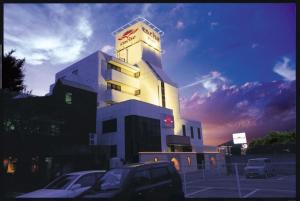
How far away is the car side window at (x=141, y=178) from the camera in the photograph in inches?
284

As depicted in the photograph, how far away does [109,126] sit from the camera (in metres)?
28.9

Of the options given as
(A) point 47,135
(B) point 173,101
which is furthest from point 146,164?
(B) point 173,101

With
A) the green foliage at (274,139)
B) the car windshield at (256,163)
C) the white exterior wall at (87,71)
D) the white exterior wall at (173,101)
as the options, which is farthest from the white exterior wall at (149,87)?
the green foliage at (274,139)

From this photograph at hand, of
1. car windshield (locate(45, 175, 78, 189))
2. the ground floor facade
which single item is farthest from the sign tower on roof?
car windshield (locate(45, 175, 78, 189))

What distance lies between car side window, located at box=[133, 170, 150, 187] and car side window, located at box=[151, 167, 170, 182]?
223 millimetres

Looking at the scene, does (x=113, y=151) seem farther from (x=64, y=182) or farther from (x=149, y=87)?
(x=64, y=182)

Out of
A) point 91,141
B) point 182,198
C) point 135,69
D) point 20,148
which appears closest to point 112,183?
point 182,198

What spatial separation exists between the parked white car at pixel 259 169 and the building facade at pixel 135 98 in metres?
9.65

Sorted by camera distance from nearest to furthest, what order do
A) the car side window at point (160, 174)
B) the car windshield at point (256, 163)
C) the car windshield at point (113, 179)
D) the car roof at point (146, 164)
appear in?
the car windshield at point (113, 179), the car roof at point (146, 164), the car side window at point (160, 174), the car windshield at point (256, 163)

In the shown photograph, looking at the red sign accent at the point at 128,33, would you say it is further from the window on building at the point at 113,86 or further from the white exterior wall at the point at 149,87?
the window on building at the point at 113,86

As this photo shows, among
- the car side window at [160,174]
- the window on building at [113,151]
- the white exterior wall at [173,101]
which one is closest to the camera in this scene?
the car side window at [160,174]

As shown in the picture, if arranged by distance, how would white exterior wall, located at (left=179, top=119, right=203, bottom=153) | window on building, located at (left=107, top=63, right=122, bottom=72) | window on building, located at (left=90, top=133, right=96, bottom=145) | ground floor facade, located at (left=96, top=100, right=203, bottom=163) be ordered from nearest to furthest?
window on building, located at (left=90, top=133, right=96, bottom=145), ground floor facade, located at (left=96, top=100, right=203, bottom=163), window on building, located at (left=107, top=63, right=122, bottom=72), white exterior wall, located at (left=179, top=119, right=203, bottom=153)

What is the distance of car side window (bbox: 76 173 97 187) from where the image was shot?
9016 mm

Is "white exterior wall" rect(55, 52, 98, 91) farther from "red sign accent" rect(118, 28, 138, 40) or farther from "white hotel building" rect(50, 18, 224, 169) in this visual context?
"red sign accent" rect(118, 28, 138, 40)
